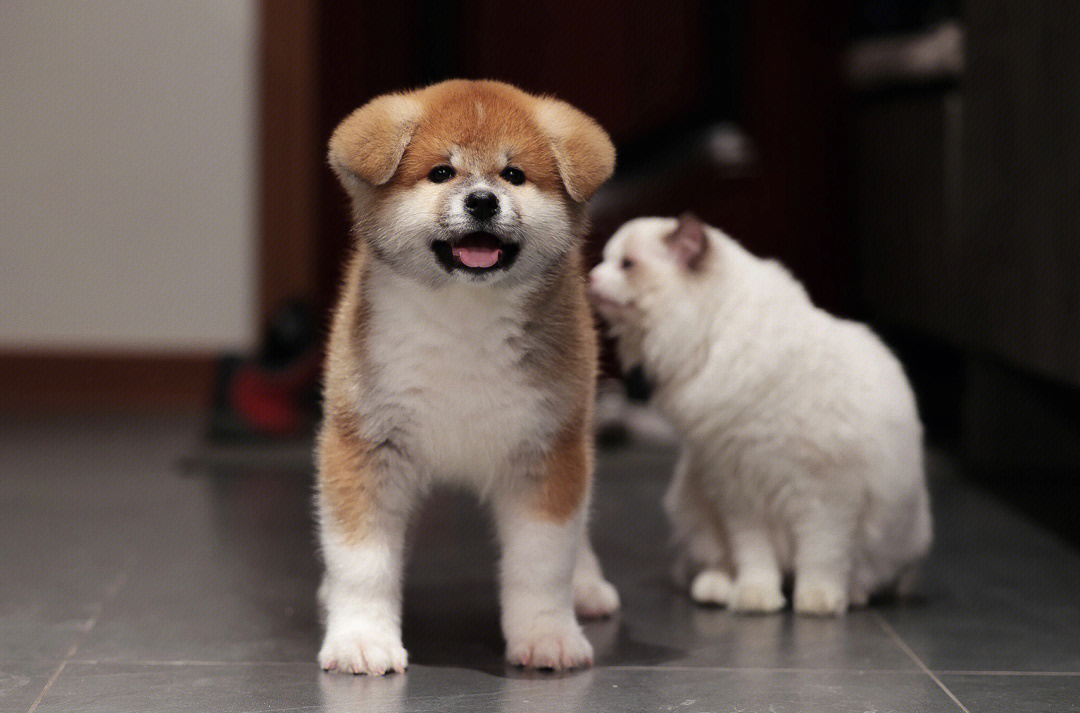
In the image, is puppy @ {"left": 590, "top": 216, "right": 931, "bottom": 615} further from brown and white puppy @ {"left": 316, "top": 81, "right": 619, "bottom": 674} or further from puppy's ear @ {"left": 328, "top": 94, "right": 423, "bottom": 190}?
puppy's ear @ {"left": 328, "top": 94, "right": 423, "bottom": 190}

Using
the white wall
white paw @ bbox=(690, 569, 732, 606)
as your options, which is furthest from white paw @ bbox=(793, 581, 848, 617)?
the white wall

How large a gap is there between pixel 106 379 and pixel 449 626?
2336 mm

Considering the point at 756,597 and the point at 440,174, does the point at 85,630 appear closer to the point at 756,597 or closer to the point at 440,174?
the point at 440,174

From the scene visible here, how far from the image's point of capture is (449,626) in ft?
6.10

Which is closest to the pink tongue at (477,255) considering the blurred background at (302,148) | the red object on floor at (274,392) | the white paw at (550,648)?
the white paw at (550,648)

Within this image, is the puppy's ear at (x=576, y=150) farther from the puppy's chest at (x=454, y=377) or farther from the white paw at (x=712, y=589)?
the white paw at (x=712, y=589)

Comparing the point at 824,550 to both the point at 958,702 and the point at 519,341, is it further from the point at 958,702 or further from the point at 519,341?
the point at 519,341

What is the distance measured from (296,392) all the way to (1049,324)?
5.83 ft

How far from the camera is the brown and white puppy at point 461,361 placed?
1.52m

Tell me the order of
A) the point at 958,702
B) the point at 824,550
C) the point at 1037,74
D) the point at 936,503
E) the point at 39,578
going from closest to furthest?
the point at 958,702, the point at 824,550, the point at 39,578, the point at 1037,74, the point at 936,503

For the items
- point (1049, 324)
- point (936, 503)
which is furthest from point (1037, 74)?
point (936, 503)

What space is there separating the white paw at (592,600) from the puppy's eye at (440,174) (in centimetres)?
68

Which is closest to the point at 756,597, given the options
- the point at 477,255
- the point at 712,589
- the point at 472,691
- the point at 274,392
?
the point at 712,589

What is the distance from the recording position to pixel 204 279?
383cm
